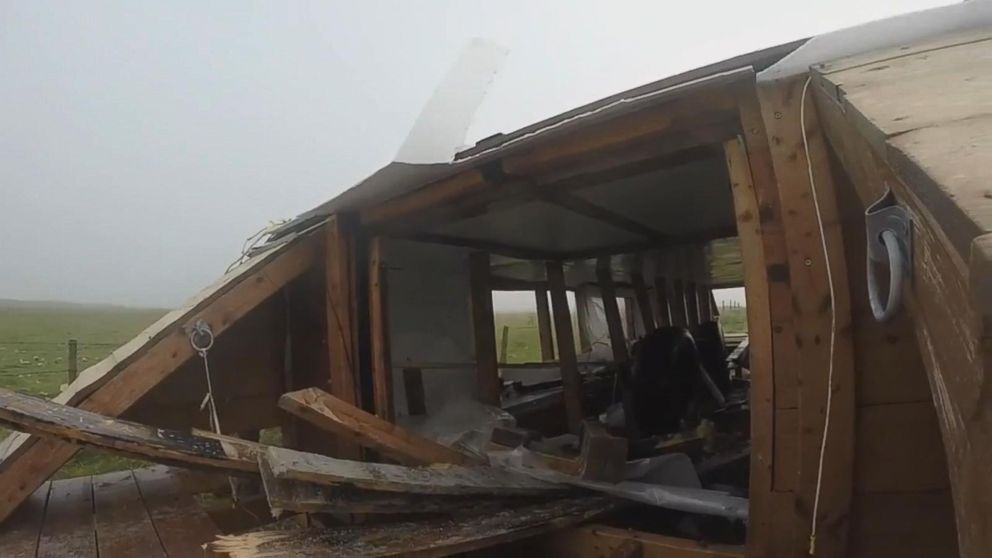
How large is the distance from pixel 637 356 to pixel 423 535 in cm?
256

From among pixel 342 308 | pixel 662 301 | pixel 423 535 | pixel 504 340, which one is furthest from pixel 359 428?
pixel 504 340

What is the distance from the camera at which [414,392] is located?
4207mm

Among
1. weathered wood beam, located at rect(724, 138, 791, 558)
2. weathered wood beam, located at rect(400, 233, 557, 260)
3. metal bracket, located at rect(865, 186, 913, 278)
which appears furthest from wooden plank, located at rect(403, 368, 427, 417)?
metal bracket, located at rect(865, 186, 913, 278)

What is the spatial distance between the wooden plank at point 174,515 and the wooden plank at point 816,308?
231 centimetres

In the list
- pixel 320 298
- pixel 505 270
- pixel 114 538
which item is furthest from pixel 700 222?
pixel 114 538

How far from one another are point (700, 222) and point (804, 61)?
333cm

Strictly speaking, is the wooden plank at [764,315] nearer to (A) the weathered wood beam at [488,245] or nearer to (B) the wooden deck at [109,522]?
(B) the wooden deck at [109,522]

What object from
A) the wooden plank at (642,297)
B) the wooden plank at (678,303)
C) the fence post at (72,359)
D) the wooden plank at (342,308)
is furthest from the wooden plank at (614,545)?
the fence post at (72,359)

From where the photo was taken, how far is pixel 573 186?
314cm

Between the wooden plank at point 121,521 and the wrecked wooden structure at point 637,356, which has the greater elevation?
the wrecked wooden structure at point 637,356

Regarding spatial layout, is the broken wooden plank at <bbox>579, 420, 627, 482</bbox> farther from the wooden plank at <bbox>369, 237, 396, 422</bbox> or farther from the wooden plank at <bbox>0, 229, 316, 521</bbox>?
the wooden plank at <bbox>0, 229, 316, 521</bbox>

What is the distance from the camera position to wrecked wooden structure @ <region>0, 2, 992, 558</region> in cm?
92

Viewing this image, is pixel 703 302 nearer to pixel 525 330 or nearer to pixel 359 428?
pixel 525 330

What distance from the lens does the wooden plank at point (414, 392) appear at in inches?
165
